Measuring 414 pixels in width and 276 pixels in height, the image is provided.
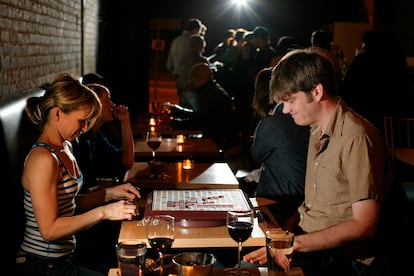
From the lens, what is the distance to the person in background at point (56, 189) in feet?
7.90

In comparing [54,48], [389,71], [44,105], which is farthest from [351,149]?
[389,71]

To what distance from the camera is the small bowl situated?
1.83 metres

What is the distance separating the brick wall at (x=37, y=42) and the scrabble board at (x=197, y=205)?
119 cm

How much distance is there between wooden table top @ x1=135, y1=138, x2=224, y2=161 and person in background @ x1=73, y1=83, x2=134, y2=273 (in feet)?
0.85

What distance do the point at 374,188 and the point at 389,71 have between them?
13.8ft

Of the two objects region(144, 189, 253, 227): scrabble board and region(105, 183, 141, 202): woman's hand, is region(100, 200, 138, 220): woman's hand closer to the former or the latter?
region(144, 189, 253, 227): scrabble board

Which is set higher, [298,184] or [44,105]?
[44,105]

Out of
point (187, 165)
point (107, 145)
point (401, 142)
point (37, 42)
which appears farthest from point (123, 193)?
point (401, 142)

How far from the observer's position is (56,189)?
2469 millimetres

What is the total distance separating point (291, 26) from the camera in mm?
17359

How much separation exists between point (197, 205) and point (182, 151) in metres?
1.71

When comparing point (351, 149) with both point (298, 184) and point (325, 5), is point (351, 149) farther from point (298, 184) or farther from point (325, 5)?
point (325, 5)

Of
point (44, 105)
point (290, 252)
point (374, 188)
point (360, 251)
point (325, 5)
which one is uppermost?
point (325, 5)

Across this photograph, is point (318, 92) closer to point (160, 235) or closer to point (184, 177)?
point (160, 235)
